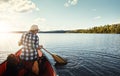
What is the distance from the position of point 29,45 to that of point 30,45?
0.05 metres

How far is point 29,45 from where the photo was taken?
372 inches

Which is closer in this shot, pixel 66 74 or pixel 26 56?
pixel 26 56

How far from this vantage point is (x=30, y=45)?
9.46 m

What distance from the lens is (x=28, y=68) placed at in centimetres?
1008

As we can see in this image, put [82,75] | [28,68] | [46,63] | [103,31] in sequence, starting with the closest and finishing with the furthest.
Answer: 1. [28,68]
2. [46,63]
3. [82,75]
4. [103,31]

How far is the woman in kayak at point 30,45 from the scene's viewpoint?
9414 mm

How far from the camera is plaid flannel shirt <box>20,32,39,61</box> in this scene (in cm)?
940

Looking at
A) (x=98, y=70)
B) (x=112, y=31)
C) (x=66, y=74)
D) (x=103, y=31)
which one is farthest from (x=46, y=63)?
(x=103, y=31)

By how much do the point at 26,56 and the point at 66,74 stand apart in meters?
5.05

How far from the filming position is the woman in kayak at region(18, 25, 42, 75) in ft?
30.9

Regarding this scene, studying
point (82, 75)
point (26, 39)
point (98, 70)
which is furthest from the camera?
point (98, 70)

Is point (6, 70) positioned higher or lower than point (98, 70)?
higher

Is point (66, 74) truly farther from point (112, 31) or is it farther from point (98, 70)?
point (112, 31)

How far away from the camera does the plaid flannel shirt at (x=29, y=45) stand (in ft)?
30.8
